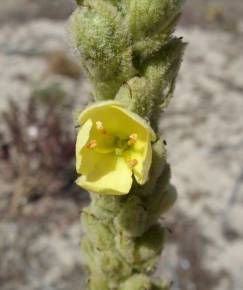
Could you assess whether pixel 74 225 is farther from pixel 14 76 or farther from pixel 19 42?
pixel 19 42

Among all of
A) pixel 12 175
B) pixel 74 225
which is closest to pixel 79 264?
pixel 74 225

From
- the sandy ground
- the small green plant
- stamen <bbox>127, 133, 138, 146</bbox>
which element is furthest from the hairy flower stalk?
the small green plant

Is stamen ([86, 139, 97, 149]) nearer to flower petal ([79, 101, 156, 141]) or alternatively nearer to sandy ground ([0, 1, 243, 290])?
flower petal ([79, 101, 156, 141])

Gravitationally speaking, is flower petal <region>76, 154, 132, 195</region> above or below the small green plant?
above

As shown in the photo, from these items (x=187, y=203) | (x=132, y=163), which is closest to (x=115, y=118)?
(x=132, y=163)

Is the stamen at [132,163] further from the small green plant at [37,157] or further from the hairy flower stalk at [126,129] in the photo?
the small green plant at [37,157]

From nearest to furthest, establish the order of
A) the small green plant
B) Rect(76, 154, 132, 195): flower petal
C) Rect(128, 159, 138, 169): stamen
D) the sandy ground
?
Rect(76, 154, 132, 195): flower petal
Rect(128, 159, 138, 169): stamen
the sandy ground
the small green plant

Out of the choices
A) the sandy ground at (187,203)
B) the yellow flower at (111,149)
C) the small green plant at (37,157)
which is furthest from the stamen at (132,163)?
the small green plant at (37,157)
